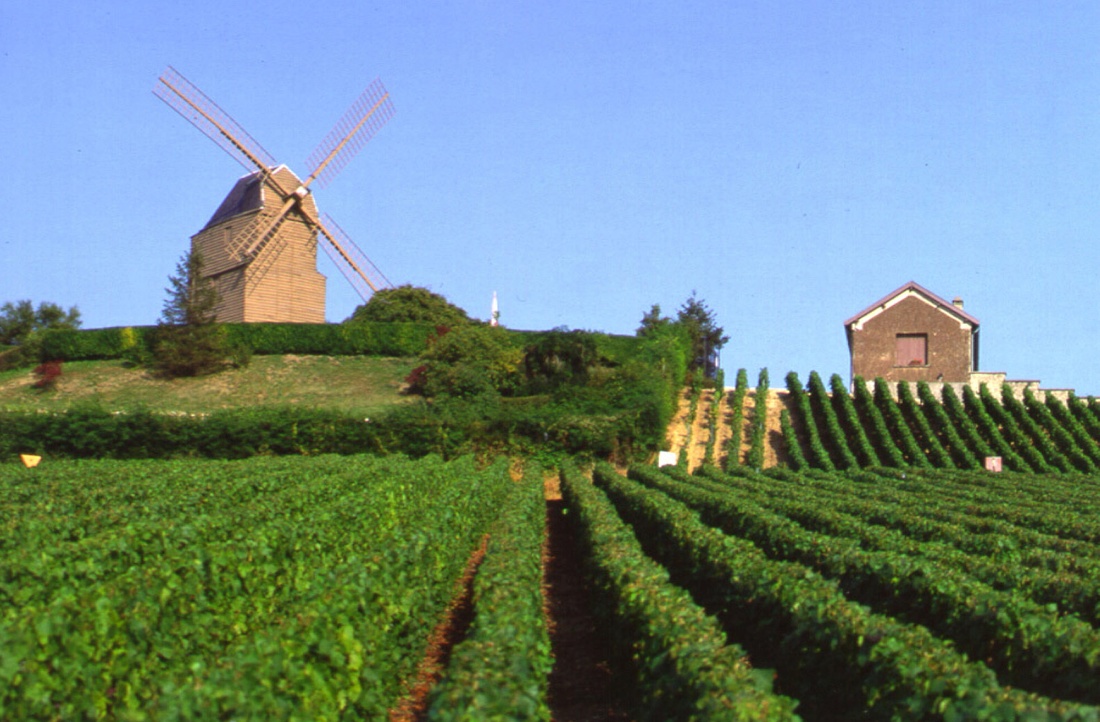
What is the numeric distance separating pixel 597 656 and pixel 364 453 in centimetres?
2444

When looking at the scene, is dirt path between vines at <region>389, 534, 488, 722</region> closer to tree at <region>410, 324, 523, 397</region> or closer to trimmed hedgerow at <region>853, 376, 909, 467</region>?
tree at <region>410, 324, 523, 397</region>

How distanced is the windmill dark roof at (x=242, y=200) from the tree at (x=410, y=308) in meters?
7.13

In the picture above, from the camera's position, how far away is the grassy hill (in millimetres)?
44438

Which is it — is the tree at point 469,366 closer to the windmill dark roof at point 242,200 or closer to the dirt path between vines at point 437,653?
the windmill dark roof at point 242,200

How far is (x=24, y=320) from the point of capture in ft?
243

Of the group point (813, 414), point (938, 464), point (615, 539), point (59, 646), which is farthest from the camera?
point (813, 414)

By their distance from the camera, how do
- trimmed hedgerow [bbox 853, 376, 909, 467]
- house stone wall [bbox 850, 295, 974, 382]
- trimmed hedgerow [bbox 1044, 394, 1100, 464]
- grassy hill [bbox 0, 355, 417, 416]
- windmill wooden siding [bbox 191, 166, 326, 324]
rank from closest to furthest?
trimmed hedgerow [bbox 853, 376, 909, 467] < trimmed hedgerow [bbox 1044, 394, 1100, 464] < grassy hill [bbox 0, 355, 417, 416] < house stone wall [bbox 850, 295, 974, 382] < windmill wooden siding [bbox 191, 166, 326, 324]

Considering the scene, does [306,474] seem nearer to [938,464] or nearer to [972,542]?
[972,542]

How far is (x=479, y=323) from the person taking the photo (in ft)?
170

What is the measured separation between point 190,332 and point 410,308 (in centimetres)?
1037

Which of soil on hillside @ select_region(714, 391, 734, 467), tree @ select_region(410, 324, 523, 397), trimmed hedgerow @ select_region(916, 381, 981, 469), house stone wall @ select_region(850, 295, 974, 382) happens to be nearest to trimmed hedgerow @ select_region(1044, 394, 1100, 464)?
trimmed hedgerow @ select_region(916, 381, 981, 469)

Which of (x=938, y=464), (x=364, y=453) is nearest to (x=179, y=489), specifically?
(x=364, y=453)

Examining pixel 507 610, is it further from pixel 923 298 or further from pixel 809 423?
pixel 923 298

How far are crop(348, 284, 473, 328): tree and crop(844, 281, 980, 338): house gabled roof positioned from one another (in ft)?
63.4
